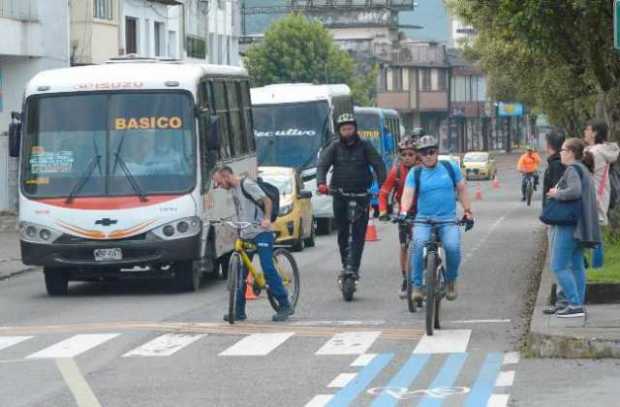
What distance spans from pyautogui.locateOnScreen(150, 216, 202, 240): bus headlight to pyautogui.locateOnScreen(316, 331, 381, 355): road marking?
17.5 ft

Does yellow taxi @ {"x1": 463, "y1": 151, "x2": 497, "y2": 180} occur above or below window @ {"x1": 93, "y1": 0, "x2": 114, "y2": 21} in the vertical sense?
below

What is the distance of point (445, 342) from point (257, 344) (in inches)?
62.6

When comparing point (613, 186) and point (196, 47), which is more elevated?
point (196, 47)

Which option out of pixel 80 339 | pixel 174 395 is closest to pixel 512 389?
pixel 174 395

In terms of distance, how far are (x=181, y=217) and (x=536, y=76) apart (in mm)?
22817

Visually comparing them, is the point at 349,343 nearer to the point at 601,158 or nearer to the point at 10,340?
the point at 10,340

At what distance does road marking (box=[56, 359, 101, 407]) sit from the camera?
37.1 feet

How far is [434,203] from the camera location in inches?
613

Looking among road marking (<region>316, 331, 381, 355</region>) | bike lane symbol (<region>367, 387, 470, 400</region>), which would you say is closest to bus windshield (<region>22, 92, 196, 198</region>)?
road marking (<region>316, 331, 381, 355</region>)

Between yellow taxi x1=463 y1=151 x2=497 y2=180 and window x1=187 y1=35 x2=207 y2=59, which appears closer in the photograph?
window x1=187 y1=35 x2=207 y2=59

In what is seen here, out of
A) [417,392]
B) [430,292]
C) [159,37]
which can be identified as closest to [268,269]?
[430,292]

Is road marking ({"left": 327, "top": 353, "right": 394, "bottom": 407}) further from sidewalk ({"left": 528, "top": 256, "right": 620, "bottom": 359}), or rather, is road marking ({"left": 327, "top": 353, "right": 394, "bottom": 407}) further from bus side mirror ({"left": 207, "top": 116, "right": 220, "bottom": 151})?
bus side mirror ({"left": 207, "top": 116, "right": 220, "bottom": 151})

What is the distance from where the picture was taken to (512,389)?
37.7ft

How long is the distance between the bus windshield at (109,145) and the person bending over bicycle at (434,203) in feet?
17.2
